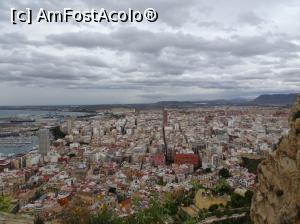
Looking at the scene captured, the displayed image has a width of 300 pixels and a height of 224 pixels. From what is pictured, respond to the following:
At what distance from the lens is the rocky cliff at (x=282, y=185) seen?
28.5ft

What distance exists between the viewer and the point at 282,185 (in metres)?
9.19

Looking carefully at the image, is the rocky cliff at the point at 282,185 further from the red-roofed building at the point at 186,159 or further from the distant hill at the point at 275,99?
the distant hill at the point at 275,99

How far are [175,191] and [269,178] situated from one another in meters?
13.7

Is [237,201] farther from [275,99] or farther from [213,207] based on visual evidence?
[275,99]

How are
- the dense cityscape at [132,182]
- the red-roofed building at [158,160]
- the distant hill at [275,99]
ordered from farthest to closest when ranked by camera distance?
1. the distant hill at [275,99]
2. the red-roofed building at [158,160]
3. the dense cityscape at [132,182]

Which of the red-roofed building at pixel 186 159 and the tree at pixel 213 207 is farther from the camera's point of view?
the red-roofed building at pixel 186 159

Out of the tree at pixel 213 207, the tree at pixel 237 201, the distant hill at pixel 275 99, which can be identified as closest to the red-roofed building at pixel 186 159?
the tree at pixel 237 201

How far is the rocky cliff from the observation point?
342 inches

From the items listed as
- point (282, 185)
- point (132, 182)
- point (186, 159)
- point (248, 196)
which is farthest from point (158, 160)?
point (282, 185)

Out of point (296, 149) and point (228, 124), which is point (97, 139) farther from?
point (296, 149)

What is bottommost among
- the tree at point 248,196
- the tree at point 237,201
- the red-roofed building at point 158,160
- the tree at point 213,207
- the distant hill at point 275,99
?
the red-roofed building at point 158,160

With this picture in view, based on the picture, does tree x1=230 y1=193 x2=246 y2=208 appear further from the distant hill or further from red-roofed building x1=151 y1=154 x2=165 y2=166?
the distant hill

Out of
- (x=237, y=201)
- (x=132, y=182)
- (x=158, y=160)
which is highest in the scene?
(x=237, y=201)

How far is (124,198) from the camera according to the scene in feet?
77.4
